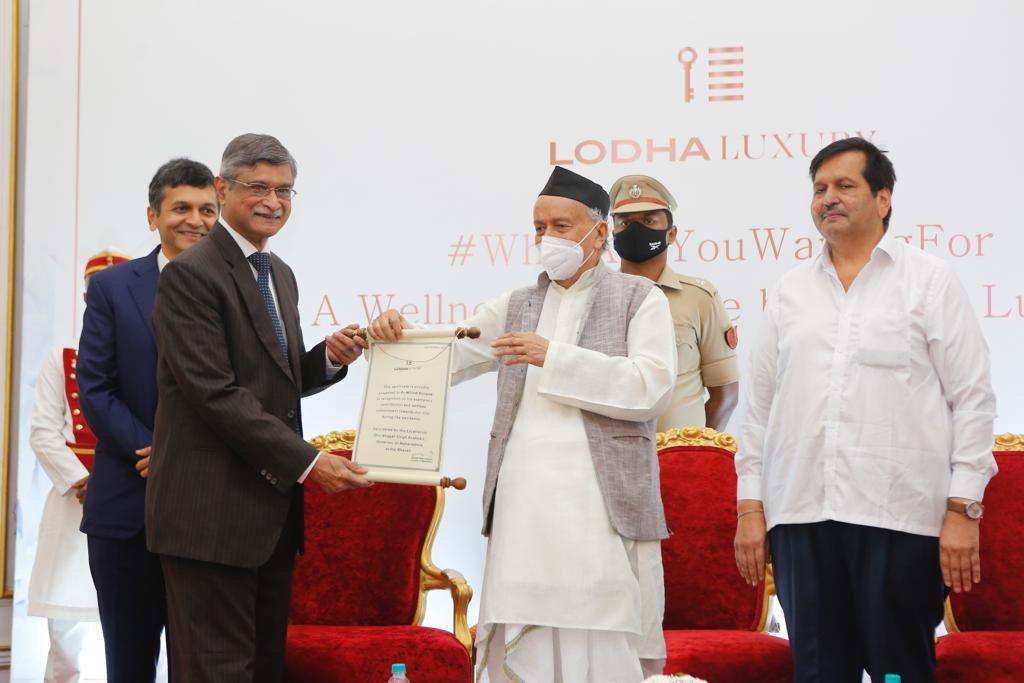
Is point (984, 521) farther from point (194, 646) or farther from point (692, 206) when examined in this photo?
point (194, 646)

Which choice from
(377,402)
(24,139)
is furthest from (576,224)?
(24,139)

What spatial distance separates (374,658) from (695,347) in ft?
5.60

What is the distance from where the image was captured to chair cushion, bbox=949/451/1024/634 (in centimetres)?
357

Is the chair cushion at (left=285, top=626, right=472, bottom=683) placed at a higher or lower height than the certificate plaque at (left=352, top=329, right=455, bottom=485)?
lower

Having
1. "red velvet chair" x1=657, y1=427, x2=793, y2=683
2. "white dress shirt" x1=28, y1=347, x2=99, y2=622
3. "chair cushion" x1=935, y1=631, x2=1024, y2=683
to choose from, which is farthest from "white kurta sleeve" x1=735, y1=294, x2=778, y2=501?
"white dress shirt" x1=28, y1=347, x2=99, y2=622

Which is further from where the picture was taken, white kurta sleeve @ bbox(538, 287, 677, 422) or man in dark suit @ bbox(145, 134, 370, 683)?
white kurta sleeve @ bbox(538, 287, 677, 422)

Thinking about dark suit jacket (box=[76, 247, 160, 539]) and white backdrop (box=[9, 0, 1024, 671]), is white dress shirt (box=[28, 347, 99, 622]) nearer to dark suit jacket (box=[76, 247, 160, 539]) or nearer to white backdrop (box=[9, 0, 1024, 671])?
white backdrop (box=[9, 0, 1024, 671])

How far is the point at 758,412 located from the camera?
119 inches

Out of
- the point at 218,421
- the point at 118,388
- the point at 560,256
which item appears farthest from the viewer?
the point at 118,388

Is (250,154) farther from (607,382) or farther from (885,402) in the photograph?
(885,402)

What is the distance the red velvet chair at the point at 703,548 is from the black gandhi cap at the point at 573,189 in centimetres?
120

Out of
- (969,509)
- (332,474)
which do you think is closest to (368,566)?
(332,474)

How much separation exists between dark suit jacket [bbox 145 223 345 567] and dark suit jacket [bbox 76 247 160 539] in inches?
11.0

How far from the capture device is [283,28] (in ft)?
16.4
